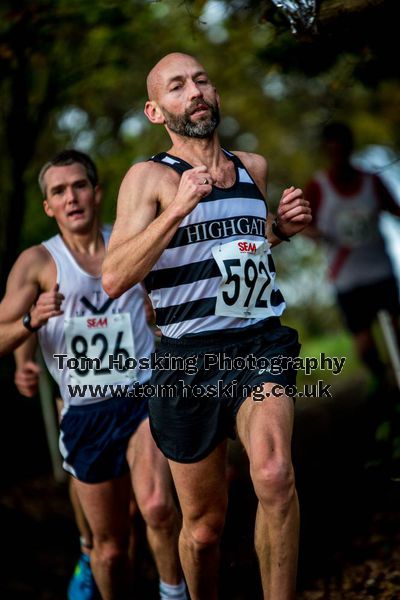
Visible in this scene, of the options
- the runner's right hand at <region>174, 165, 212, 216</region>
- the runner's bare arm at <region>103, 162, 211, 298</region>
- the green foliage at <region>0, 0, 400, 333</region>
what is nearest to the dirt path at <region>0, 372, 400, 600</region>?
the runner's bare arm at <region>103, 162, 211, 298</region>

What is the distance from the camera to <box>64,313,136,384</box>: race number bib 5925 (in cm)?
464

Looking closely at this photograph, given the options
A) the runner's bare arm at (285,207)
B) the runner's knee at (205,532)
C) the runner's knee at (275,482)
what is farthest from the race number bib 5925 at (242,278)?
the runner's knee at (205,532)

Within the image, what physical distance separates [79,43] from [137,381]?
442 centimetres

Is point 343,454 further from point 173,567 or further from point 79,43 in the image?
point 79,43

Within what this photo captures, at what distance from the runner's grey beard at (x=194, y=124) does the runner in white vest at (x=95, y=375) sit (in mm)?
1118

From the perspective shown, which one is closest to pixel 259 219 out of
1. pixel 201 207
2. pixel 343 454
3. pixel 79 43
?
pixel 201 207

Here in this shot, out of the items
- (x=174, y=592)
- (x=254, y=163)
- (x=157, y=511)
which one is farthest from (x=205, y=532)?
(x=254, y=163)

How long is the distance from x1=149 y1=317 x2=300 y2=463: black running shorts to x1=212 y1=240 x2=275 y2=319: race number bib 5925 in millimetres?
87

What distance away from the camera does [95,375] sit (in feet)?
15.3

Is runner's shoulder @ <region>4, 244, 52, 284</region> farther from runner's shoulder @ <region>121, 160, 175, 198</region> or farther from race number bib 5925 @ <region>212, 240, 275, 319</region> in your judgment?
race number bib 5925 @ <region>212, 240, 275, 319</region>

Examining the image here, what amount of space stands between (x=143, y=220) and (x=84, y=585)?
2.49m

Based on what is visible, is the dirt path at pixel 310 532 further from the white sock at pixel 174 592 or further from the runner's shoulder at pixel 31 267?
the runner's shoulder at pixel 31 267

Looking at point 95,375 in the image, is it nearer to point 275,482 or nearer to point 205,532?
point 205,532

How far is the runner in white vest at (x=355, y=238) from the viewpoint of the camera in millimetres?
7305
